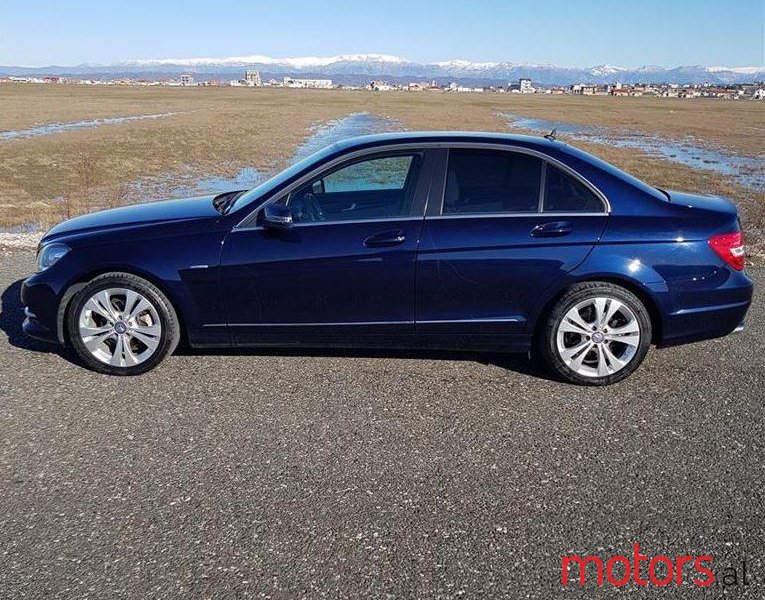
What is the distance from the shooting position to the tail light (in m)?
4.20

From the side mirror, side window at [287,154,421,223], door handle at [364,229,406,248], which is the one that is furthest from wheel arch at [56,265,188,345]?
door handle at [364,229,406,248]

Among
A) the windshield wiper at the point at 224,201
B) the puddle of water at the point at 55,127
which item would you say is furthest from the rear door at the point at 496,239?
the puddle of water at the point at 55,127

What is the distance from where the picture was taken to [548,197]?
4227mm

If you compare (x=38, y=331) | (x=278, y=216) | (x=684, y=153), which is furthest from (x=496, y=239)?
(x=684, y=153)

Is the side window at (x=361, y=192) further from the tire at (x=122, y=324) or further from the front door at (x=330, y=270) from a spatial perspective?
the tire at (x=122, y=324)

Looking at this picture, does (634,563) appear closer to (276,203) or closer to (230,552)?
(230,552)

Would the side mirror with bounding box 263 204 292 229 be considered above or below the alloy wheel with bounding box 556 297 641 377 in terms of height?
above

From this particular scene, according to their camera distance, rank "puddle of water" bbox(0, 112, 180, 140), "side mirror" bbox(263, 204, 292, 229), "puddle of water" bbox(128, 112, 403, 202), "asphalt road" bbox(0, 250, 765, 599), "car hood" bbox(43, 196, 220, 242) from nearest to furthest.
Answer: "asphalt road" bbox(0, 250, 765, 599) < "side mirror" bbox(263, 204, 292, 229) < "car hood" bbox(43, 196, 220, 242) < "puddle of water" bbox(128, 112, 403, 202) < "puddle of water" bbox(0, 112, 180, 140)

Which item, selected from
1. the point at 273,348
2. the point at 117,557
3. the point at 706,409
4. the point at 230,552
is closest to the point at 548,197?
the point at 706,409

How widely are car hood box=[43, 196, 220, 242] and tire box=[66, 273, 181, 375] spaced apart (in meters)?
0.45

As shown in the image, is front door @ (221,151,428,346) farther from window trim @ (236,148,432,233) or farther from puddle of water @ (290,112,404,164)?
puddle of water @ (290,112,404,164)

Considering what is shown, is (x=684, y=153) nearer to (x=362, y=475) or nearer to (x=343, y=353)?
(x=343, y=353)

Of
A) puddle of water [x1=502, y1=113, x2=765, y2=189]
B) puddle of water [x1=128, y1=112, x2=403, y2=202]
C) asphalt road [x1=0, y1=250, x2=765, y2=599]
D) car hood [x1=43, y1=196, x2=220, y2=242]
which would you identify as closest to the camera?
asphalt road [x1=0, y1=250, x2=765, y2=599]

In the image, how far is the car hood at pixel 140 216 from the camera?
447cm
